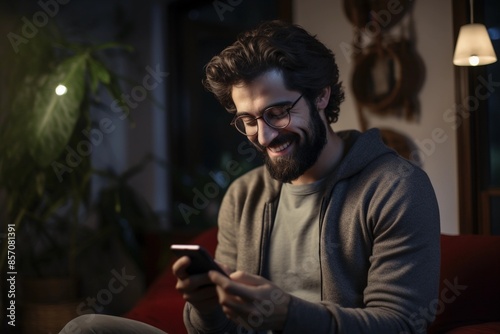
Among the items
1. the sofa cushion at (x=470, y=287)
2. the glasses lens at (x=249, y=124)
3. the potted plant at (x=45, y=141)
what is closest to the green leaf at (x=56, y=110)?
the potted plant at (x=45, y=141)

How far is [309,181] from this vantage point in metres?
1.66

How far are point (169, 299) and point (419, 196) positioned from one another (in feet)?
3.25

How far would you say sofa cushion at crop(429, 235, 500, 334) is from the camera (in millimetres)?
1593

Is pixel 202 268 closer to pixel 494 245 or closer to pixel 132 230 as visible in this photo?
pixel 494 245

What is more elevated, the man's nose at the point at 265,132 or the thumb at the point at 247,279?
the man's nose at the point at 265,132

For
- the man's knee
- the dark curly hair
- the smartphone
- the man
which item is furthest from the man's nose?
the man's knee

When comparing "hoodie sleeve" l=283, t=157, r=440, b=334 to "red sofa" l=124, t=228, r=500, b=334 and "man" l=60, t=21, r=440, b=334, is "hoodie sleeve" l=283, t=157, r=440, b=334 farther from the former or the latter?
"red sofa" l=124, t=228, r=500, b=334

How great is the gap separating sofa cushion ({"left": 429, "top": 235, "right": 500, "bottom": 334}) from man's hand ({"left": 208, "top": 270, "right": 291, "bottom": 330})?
0.52 metres

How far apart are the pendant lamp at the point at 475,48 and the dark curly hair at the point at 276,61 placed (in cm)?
60

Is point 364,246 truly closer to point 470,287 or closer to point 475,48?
point 470,287

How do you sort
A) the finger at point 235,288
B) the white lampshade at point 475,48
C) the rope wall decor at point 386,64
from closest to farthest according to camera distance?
1. the finger at point 235,288
2. the white lampshade at point 475,48
3. the rope wall decor at point 386,64

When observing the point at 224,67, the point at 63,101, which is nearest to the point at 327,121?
the point at 224,67

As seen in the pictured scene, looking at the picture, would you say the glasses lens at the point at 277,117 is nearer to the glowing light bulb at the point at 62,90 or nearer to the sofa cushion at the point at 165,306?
the sofa cushion at the point at 165,306

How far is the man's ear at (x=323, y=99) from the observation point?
1.64 meters
